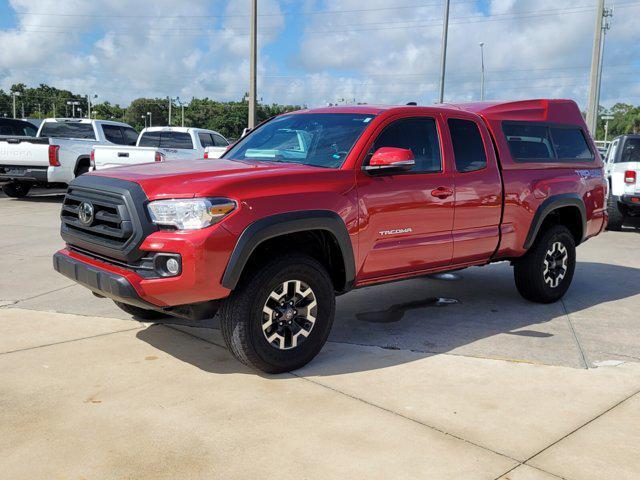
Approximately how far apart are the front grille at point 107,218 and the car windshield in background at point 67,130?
453 inches

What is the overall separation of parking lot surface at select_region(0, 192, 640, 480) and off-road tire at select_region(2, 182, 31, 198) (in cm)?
1041

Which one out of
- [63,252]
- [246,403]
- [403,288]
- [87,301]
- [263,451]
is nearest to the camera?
[263,451]

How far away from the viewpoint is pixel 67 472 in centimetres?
305

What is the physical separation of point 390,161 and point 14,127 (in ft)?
48.6

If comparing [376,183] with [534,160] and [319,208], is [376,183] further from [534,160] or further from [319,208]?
[534,160]

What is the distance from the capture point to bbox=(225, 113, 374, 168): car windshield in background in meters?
4.85

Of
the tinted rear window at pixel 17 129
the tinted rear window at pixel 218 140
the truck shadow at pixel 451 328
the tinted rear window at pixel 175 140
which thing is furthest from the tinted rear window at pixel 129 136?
the truck shadow at pixel 451 328

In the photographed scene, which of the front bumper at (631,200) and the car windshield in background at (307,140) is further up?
the car windshield in background at (307,140)

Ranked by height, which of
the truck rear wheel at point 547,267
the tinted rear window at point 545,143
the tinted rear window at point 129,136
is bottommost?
the truck rear wheel at point 547,267

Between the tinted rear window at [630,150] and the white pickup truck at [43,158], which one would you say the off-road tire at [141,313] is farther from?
the tinted rear window at [630,150]

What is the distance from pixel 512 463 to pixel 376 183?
2.21m

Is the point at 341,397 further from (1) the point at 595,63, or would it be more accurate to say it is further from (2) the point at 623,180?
(1) the point at 595,63

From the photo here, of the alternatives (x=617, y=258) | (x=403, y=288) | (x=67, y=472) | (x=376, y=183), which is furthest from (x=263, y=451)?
(x=617, y=258)

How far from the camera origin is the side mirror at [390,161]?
455 centimetres
